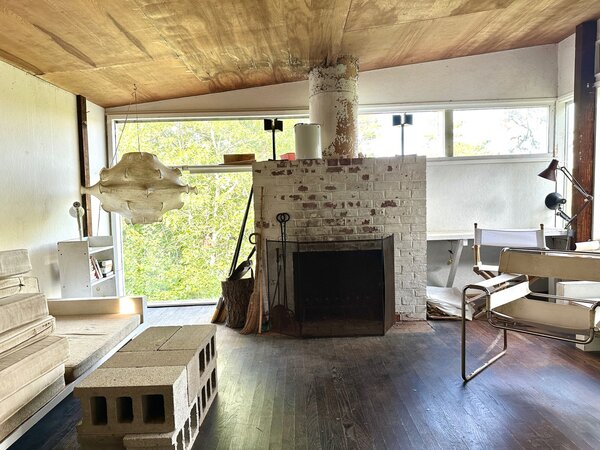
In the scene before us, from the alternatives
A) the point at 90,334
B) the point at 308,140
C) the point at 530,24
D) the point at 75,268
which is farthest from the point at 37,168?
the point at 530,24

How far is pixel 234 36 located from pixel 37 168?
2.11 metres

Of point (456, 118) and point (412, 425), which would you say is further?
point (456, 118)

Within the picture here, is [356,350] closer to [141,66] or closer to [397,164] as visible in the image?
[397,164]

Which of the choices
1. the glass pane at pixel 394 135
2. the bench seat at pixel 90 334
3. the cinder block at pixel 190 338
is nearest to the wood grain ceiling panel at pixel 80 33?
the bench seat at pixel 90 334

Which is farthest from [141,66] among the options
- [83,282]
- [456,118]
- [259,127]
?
[456,118]

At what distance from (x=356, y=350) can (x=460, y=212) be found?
2.43 metres

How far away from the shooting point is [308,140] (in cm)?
412

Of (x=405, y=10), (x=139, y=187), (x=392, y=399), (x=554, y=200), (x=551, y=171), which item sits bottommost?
(x=392, y=399)

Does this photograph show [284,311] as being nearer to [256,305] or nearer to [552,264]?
[256,305]

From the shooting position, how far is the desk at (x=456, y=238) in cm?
452

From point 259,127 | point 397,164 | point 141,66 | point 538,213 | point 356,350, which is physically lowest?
point 356,350

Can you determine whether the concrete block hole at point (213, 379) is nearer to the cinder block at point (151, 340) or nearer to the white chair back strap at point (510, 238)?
the cinder block at point (151, 340)

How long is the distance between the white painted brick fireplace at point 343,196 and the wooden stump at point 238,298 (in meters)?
0.56

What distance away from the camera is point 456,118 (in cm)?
498
